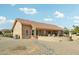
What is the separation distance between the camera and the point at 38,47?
16.5ft

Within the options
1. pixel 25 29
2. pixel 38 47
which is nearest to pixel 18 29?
pixel 25 29

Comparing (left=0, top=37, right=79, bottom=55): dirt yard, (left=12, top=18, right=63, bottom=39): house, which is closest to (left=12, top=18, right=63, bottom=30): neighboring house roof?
(left=12, top=18, right=63, bottom=39): house

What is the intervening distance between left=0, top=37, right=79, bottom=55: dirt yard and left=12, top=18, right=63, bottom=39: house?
113mm

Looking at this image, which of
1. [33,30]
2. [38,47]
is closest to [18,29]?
[33,30]

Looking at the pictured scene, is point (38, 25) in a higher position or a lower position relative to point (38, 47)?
higher

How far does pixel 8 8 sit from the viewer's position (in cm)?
494

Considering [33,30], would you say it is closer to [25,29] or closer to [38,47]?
[25,29]

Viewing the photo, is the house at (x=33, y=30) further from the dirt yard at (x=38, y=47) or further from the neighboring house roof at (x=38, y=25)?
the dirt yard at (x=38, y=47)

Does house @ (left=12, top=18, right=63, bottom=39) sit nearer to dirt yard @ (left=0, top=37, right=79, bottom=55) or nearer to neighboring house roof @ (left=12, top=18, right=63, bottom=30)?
neighboring house roof @ (left=12, top=18, right=63, bottom=30)

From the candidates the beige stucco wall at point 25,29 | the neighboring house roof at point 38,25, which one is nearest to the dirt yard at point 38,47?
the beige stucco wall at point 25,29

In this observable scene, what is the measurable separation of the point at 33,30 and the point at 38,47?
1.02ft

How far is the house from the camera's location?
5043 mm
